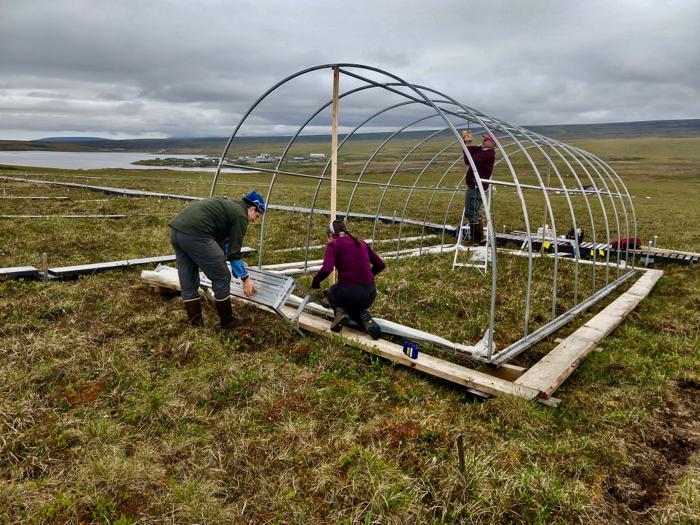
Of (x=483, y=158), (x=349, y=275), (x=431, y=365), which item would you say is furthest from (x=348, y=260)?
(x=483, y=158)

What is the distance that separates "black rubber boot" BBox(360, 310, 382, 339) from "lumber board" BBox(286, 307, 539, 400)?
78 millimetres

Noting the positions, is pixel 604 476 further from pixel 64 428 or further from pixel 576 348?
pixel 64 428

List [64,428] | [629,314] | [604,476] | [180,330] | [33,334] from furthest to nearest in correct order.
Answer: [629,314] → [180,330] → [33,334] → [64,428] → [604,476]

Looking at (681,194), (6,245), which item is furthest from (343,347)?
(681,194)

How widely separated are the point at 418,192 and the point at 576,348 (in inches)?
1239

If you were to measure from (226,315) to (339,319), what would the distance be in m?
1.55

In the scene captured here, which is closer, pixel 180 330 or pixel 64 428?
pixel 64 428

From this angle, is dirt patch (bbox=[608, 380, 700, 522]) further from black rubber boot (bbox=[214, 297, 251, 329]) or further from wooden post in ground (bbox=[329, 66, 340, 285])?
black rubber boot (bbox=[214, 297, 251, 329])

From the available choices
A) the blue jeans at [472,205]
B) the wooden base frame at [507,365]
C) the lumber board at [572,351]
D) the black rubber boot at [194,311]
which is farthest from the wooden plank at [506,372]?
the blue jeans at [472,205]

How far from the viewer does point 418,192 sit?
120 feet

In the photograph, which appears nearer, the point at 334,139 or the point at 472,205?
the point at 334,139

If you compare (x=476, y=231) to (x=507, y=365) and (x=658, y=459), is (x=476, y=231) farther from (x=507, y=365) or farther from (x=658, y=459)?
(x=658, y=459)

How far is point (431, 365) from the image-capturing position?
16.9 feet

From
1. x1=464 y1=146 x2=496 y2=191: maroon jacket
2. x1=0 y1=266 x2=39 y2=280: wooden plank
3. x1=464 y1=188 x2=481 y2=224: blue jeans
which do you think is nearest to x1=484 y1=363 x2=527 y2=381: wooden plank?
x1=464 y1=146 x2=496 y2=191: maroon jacket
